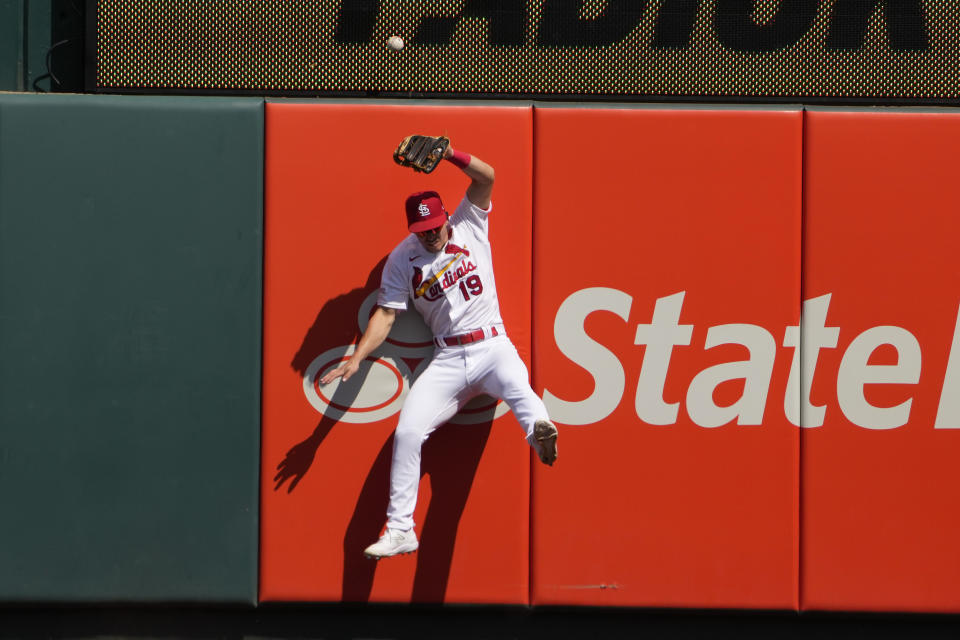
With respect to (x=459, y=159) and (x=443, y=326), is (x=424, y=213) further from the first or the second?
(x=443, y=326)

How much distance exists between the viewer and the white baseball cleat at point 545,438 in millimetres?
3135

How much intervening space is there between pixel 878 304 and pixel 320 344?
8.52ft

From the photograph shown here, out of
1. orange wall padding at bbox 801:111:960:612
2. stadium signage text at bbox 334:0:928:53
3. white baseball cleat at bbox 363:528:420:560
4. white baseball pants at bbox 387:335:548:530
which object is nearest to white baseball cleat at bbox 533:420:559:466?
white baseball pants at bbox 387:335:548:530

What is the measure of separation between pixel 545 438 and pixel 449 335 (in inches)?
27.6

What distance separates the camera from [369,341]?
3.49 metres

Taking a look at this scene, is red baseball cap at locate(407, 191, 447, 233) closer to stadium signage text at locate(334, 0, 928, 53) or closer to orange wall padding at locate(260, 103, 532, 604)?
orange wall padding at locate(260, 103, 532, 604)

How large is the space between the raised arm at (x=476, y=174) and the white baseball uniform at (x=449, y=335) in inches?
1.6

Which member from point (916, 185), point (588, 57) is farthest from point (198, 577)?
point (916, 185)

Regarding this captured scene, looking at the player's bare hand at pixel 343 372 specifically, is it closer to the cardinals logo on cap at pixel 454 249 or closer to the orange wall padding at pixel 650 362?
the orange wall padding at pixel 650 362

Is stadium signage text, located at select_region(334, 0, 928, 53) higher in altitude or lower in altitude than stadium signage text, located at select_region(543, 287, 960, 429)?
higher

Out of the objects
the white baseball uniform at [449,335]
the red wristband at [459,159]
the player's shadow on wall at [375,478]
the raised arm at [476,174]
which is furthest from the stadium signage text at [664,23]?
the player's shadow on wall at [375,478]

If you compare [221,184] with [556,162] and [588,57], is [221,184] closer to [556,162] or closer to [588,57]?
[556,162]

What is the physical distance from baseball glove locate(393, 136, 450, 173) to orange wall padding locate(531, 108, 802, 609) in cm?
62

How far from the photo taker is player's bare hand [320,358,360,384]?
346cm
